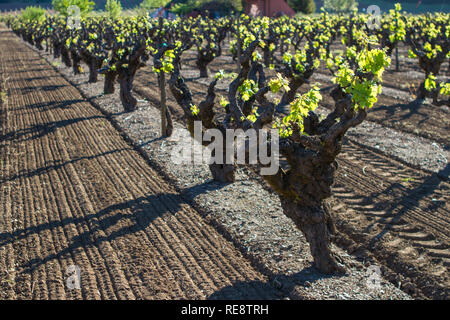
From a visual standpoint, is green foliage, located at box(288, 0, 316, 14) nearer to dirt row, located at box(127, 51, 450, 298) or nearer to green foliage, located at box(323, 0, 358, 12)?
green foliage, located at box(323, 0, 358, 12)

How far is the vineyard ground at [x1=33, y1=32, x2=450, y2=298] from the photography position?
305 inches

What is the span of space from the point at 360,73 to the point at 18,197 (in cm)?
843

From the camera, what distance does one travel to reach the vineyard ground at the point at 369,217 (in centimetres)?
775

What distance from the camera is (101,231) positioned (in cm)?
902

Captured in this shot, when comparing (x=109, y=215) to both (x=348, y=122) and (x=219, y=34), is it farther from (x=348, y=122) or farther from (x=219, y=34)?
(x=219, y=34)

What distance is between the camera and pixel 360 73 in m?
6.58

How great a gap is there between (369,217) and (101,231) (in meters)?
5.65

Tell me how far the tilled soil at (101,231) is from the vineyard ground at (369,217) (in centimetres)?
53

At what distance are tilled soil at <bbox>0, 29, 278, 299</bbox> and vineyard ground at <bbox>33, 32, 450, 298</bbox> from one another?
1.73 feet

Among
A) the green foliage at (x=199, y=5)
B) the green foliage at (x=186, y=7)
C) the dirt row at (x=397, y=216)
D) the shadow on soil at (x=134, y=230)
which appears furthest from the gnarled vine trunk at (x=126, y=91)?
the green foliage at (x=186, y=7)

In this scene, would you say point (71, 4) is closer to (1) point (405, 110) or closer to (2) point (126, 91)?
(2) point (126, 91)
